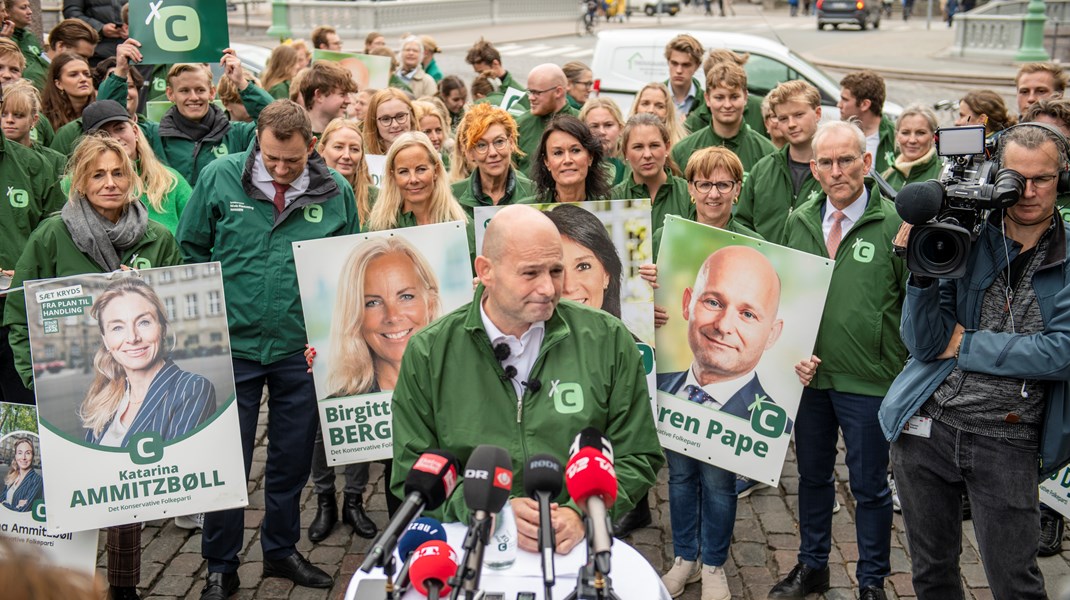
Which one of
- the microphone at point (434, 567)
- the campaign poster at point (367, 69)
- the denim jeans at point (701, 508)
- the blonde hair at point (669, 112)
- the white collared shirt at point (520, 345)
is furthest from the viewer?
the campaign poster at point (367, 69)

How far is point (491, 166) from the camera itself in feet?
21.7

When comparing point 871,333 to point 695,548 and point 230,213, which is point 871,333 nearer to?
point 695,548

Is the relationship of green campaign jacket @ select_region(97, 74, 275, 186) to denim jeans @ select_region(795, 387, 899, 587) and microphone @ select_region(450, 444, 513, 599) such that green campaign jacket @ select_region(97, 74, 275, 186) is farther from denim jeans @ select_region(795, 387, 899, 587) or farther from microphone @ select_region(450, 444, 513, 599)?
microphone @ select_region(450, 444, 513, 599)

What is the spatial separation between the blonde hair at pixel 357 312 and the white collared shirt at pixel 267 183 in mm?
415

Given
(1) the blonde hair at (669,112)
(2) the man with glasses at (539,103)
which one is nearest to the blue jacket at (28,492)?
(2) the man with glasses at (539,103)

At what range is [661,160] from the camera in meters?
6.41

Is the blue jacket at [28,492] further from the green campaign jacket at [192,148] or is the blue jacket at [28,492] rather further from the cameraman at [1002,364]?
the cameraman at [1002,364]

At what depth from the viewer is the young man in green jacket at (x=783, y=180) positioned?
6.71m

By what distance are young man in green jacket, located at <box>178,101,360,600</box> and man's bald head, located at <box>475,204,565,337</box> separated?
77.8 inches

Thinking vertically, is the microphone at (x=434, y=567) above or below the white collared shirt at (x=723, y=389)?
above

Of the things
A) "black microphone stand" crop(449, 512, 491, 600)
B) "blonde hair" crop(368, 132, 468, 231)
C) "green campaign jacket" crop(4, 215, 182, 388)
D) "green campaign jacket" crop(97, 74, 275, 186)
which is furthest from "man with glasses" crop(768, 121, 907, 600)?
"green campaign jacket" crop(97, 74, 275, 186)

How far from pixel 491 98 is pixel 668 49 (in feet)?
6.31

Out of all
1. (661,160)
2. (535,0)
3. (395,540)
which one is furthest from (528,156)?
(535,0)

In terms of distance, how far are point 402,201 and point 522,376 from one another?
2497 mm
